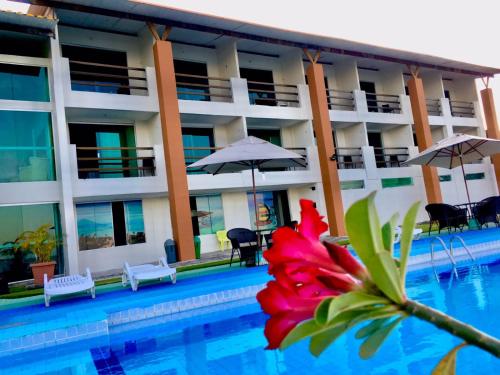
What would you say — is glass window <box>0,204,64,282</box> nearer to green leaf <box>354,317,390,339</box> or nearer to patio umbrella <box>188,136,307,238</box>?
patio umbrella <box>188,136,307,238</box>

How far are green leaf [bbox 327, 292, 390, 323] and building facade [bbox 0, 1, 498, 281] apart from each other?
1143 centimetres

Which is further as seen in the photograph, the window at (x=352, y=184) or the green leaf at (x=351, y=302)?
the window at (x=352, y=184)

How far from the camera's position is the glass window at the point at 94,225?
12648 mm

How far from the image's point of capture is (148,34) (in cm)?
1380

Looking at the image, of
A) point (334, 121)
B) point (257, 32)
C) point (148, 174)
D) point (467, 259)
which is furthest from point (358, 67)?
point (467, 259)

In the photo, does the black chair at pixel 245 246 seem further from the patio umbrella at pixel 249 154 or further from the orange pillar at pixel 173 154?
the orange pillar at pixel 173 154

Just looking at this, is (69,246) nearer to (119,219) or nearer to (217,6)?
(119,219)

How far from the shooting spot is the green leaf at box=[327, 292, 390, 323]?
0.44 metres

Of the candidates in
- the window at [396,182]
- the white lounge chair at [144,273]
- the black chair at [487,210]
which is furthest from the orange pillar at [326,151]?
the white lounge chair at [144,273]

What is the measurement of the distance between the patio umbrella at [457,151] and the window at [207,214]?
6682 millimetres

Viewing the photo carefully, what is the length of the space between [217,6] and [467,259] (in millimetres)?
10585

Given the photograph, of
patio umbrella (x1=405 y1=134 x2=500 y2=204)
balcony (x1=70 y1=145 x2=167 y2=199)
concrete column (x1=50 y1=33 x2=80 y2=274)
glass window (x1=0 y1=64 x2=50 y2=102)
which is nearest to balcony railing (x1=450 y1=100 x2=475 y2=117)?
patio umbrella (x1=405 y1=134 x2=500 y2=204)

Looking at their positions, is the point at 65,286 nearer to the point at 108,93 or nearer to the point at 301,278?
the point at 301,278

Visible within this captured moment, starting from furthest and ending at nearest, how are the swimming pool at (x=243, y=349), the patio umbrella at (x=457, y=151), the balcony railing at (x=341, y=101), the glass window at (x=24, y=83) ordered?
1. the balcony railing at (x=341, y=101)
2. the glass window at (x=24, y=83)
3. the patio umbrella at (x=457, y=151)
4. the swimming pool at (x=243, y=349)
